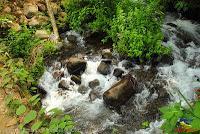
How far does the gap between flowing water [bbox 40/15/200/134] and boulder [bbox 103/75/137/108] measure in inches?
4.6

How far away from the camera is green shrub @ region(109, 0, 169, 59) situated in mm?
Result: 7055

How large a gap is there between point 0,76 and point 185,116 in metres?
4.47

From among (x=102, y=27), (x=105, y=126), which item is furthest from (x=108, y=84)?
(x=102, y=27)

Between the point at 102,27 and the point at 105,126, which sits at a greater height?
the point at 102,27

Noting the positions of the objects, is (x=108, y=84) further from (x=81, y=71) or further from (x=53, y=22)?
(x=53, y=22)

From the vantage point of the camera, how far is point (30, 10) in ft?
28.5

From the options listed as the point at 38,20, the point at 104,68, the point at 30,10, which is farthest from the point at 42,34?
the point at 104,68

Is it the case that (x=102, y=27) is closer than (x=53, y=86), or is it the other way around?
(x=53, y=86)

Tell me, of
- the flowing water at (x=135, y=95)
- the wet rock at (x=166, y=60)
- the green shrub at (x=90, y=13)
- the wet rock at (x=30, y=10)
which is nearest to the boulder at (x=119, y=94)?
the flowing water at (x=135, y=95)

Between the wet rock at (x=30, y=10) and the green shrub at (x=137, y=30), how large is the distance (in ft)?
7.79

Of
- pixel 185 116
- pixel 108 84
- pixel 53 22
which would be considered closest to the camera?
pixel 185 116

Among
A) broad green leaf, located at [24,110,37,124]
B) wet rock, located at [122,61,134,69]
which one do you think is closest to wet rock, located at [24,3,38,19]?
wet rock, located at [122,61,134,69]

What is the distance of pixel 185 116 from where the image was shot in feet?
7.89

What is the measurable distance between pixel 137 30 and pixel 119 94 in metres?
1.63
